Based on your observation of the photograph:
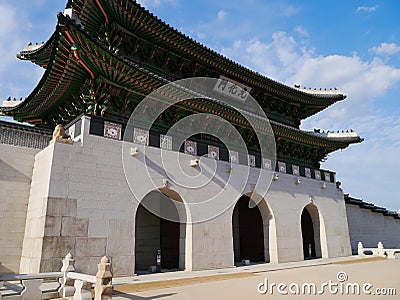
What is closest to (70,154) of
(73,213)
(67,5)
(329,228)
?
(73,213)

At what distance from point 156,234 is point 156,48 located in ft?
29.0

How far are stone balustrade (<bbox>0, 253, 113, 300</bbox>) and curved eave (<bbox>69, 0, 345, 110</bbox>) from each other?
9.59m

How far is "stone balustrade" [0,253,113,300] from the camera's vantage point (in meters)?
6.76

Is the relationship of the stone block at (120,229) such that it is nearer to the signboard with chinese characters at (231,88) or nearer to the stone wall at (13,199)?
the stone wall at (13,199)

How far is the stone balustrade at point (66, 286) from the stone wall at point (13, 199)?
232 centimetres

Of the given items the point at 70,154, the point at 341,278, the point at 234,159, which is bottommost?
the point at 341,278

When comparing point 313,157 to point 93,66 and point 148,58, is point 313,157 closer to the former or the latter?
A: point 148,58

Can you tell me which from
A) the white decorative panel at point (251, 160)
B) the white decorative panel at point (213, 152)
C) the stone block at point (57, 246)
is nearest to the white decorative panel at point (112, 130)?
the stone block at point (57, 246)

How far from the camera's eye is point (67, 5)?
1261cm

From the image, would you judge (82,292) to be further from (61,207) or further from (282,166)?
(282,166)

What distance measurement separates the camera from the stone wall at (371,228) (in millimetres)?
22742

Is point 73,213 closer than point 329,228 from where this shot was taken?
Yes

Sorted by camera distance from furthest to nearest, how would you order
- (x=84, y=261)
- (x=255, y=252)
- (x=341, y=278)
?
(x=255, y=252)
(x=341, y=278)
(x=84, y=261)

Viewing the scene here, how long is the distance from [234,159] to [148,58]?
6230 millimetres
